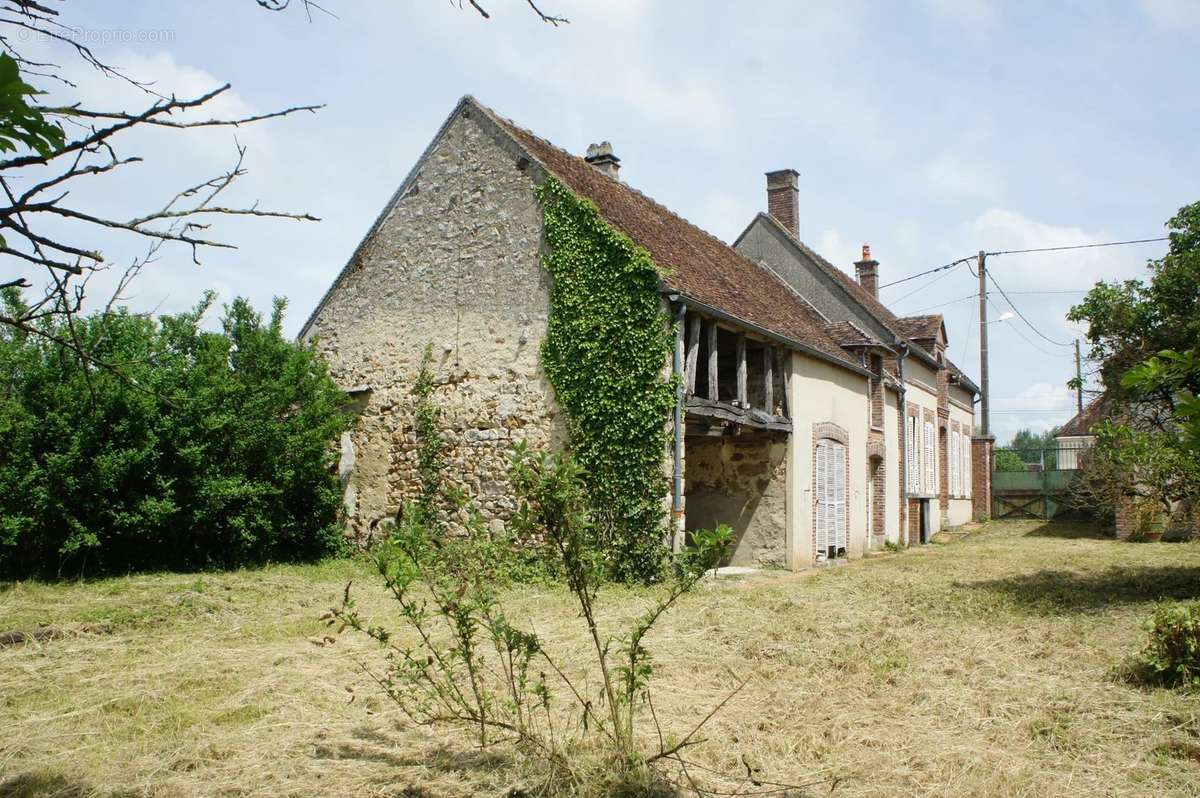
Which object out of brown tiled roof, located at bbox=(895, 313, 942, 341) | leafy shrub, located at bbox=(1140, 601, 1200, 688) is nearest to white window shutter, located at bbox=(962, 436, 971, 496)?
brown tiled roof, located at bbox=(895, 313, 942, 341)

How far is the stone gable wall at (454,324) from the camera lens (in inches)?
467

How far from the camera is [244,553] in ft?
38.5

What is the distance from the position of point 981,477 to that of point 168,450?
2275cm

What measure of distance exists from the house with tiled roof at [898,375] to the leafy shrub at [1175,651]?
1118 cm

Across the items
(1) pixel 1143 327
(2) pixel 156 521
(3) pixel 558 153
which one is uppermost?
(3) pixel 558 153

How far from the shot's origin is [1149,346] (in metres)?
13.5

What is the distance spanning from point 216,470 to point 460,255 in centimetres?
429

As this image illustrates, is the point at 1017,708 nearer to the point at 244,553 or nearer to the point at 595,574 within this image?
the point at 595,574

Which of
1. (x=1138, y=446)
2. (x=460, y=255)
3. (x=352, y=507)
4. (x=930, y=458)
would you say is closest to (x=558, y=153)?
(x=460, y=255)

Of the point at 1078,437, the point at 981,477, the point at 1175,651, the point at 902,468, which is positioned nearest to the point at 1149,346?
the point at 902,468

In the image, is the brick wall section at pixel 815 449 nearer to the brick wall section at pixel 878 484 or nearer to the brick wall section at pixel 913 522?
the brick wall section at pixel 878 484

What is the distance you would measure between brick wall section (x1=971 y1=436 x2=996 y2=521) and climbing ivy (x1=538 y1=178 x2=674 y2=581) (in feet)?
61.1

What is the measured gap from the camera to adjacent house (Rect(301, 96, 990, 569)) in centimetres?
1185

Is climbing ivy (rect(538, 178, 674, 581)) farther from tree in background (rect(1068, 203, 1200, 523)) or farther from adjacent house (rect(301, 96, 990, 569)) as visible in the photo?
tree in background (rect(1068, 203, 1200, 523))
